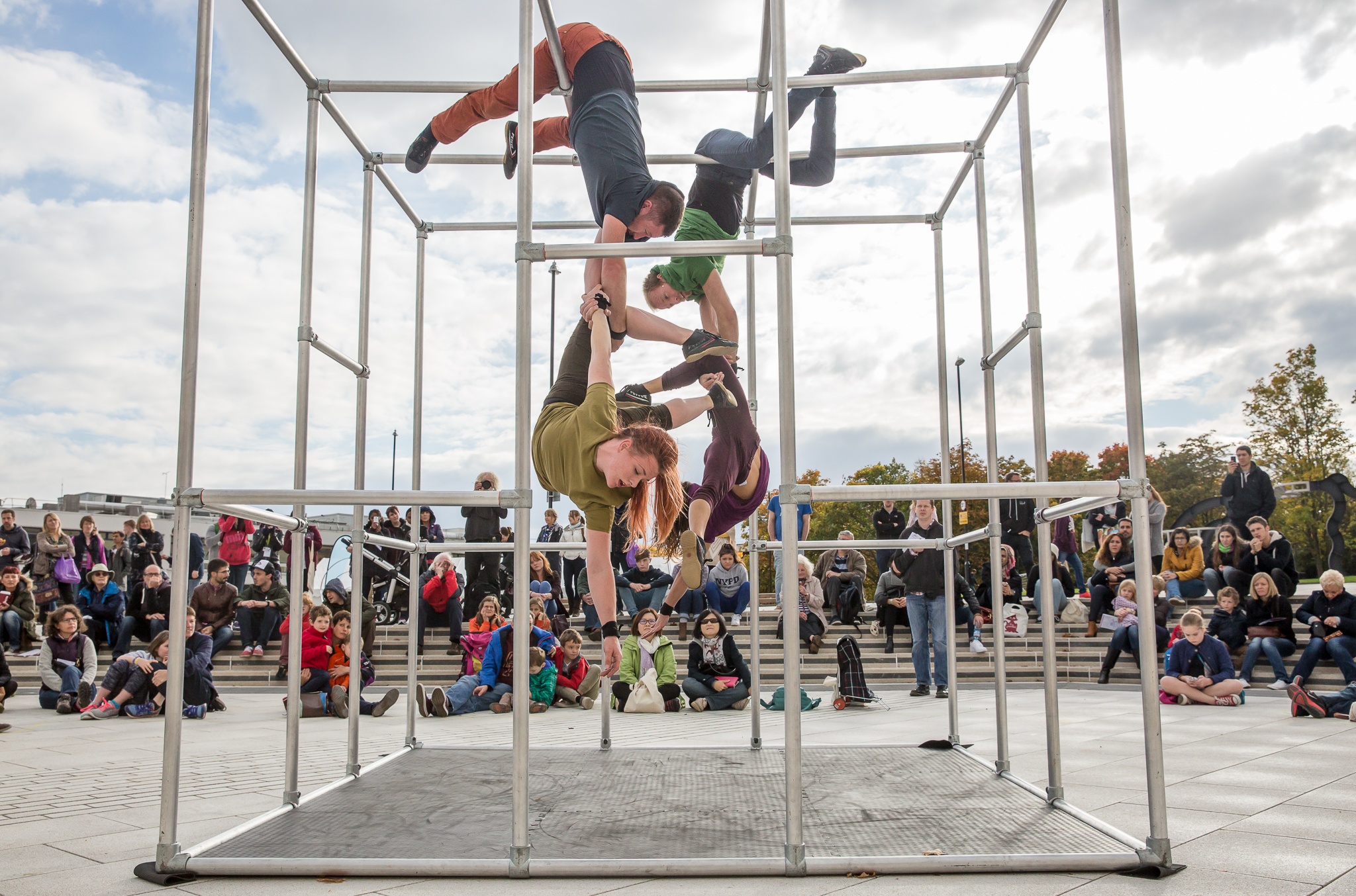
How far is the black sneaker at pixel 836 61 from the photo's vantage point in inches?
162

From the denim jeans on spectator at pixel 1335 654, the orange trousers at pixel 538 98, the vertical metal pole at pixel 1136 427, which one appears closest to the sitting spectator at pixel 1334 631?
the denim jeans on spectator at pixel 1335 654

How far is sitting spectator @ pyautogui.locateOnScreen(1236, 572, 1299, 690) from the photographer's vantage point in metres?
8.77

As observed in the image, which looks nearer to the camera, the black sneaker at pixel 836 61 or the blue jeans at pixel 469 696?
the black sneaker at pixel 836 61

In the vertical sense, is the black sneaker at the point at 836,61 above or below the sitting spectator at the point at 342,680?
above

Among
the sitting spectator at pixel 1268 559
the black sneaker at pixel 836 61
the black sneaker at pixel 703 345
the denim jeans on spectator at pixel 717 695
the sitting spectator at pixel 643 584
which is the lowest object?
the denim jeans on spectator at pixel 717 695

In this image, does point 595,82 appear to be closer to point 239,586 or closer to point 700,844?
point 700,844

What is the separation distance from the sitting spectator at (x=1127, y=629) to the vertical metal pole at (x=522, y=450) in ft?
26.9

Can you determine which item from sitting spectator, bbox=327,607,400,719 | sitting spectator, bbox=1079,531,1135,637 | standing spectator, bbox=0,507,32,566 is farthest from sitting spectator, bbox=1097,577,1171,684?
standing spectator, bbox=0,507,32,566

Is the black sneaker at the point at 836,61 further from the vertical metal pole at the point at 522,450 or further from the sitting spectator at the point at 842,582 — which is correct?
the sitting spectator at the point at 842,582

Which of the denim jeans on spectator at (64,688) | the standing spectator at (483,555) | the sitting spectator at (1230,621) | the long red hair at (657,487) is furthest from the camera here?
the sitting spectator at (1230,621)

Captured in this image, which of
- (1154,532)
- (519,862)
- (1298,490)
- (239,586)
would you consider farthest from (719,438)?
(1298,490)

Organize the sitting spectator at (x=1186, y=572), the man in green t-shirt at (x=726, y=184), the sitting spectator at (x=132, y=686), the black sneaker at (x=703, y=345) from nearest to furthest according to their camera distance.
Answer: the black sneaker at (x=703, y=345) → the man in green t-shirt at (x=726, y=184) → the sitting spectator at (x=132, y=686) → the sitting spectator at (x=1186, y=572)

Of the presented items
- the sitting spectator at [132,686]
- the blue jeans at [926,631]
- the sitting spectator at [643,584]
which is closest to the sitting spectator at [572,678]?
the sitting spectator at [643,584]

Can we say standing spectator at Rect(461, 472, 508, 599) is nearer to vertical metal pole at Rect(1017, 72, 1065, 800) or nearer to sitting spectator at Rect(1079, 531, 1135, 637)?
vertical metal pole at Rect(1017, 72, 1065, 800)
